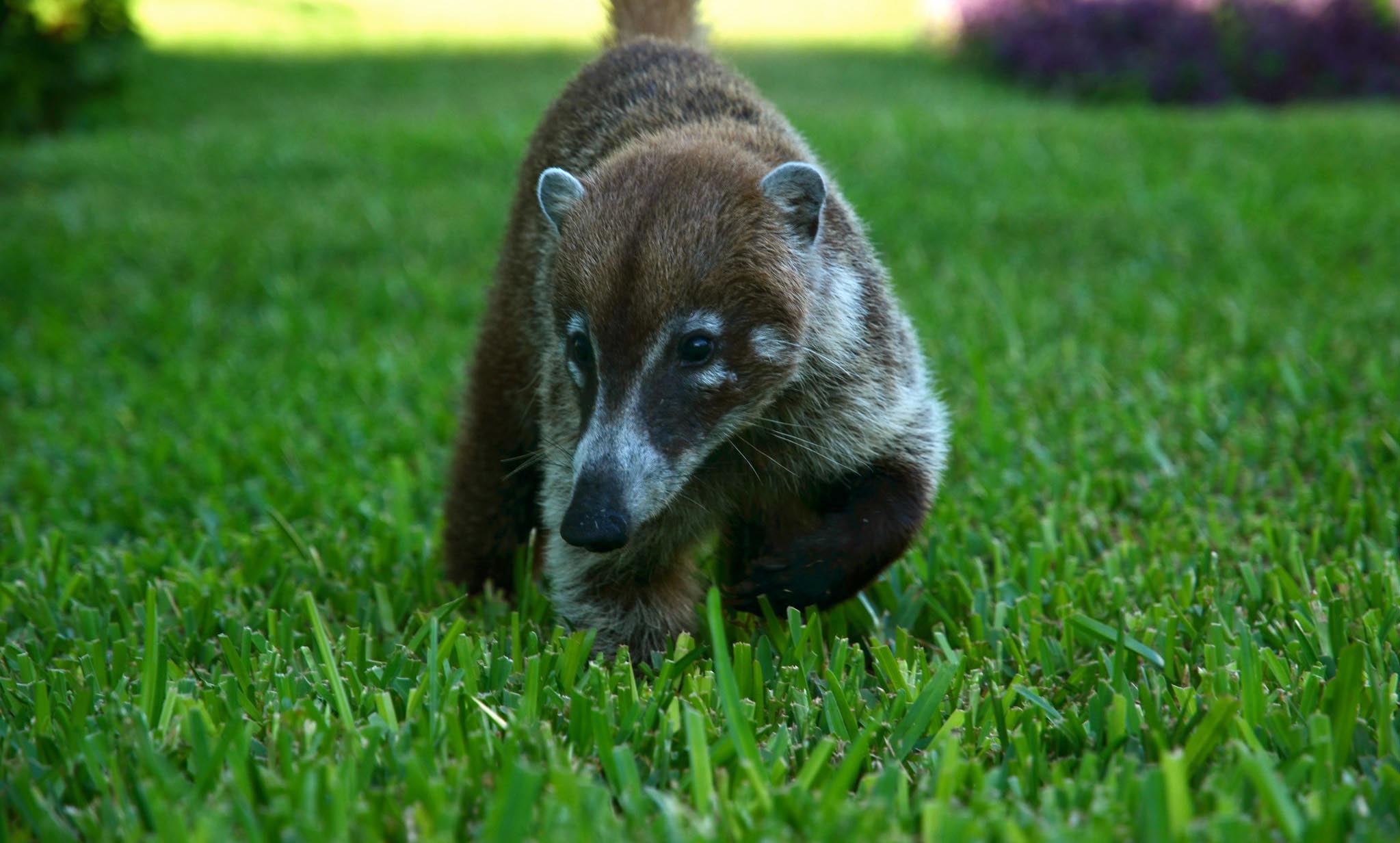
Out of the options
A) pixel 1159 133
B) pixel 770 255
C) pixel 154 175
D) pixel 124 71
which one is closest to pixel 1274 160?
pixel 1159 133

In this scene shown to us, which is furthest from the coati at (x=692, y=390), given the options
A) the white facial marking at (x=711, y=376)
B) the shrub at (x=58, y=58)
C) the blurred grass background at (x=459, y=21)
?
the blurred grass background at (x=459, y=21)

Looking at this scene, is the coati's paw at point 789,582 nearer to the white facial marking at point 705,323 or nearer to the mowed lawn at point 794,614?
the mowed lawn at point 794,614

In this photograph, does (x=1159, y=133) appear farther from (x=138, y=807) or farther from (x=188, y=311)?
(x=138, y=807)

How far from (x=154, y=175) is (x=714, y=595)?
704 cm

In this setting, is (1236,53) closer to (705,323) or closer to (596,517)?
(705,323)

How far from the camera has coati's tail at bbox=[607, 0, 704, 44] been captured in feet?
14.1

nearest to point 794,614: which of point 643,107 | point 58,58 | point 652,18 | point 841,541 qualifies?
point 841,541

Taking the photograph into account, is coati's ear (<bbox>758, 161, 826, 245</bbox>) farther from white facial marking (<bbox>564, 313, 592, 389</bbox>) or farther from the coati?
white facial marking (<bbox>564, 313, 592, 389</bbox>)

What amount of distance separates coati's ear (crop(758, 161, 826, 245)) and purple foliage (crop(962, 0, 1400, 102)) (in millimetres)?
9342

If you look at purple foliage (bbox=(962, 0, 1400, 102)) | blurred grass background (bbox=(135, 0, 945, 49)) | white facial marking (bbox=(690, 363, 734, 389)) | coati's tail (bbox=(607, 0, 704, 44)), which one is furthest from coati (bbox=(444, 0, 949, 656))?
blurred grass background (bbox=(135, 0, 945, 49))

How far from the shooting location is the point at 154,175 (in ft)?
26.9

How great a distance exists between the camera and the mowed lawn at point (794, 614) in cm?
202

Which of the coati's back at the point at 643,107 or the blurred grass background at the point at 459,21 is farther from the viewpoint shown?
the blurred grass background at the point at 459,21

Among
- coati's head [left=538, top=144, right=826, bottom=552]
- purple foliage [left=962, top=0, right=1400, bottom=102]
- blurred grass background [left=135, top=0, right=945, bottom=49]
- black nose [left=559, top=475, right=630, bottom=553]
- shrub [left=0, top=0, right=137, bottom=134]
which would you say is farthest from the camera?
blurred grass background [left=135, top=0, right=945, bottom=49]
